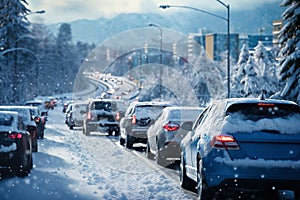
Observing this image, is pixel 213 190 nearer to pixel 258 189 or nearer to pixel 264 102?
pixel 258 189

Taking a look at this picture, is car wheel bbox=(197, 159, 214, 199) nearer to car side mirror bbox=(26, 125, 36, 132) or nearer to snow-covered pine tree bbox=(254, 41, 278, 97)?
car side mirror bbox=(26, 125, 36, 132)

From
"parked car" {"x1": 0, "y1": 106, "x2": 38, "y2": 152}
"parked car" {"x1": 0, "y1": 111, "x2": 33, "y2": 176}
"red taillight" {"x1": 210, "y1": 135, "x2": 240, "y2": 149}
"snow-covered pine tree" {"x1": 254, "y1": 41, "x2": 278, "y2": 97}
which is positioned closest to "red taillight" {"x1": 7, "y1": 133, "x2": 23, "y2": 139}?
"parked car" {"x1": 0, "y1": 111, "x2": 33, "y2": 176}

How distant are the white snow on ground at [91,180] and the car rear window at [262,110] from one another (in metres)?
2.31

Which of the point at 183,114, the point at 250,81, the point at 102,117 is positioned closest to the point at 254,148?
the point at 183,114

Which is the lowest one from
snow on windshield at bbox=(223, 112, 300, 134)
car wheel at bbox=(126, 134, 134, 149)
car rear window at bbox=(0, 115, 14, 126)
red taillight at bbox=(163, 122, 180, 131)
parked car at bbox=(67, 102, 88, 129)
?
parked car at bbox=(67, 102, 88, 129)

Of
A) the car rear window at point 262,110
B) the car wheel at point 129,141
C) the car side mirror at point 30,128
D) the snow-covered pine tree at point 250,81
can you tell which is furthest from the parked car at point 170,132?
the snow-covered pine tree at point 250,81

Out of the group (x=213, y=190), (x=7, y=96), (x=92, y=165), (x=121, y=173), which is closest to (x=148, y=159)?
(x=92, y=165)

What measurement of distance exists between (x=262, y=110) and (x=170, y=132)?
22.9 feet

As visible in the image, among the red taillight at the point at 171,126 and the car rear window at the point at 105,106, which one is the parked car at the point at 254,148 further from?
the car rear window at the point at 105,106

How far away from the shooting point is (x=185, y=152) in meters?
12.2

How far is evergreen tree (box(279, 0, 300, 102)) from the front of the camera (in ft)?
115

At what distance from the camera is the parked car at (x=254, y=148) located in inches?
364

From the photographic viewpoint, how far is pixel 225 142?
9.38 metres

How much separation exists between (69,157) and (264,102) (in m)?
11.1
